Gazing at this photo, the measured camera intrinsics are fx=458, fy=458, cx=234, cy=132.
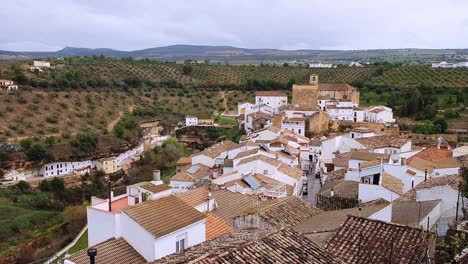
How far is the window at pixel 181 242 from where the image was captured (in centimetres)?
955

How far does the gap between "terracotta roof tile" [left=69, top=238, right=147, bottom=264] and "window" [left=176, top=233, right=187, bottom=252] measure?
0.78m

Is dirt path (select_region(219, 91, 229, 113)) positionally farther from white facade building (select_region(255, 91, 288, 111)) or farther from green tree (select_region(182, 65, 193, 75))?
green tree (select_region(182, 65, 193, 75))

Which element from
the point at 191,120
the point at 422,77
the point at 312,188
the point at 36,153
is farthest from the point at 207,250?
the point at 422,77

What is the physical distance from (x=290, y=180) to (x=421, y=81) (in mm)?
51311

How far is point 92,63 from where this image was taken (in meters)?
81.0

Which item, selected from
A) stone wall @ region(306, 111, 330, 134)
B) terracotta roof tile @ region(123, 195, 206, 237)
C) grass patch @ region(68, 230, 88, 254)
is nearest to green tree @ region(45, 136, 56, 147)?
stone wall @ region(306, 111, 330, 134)

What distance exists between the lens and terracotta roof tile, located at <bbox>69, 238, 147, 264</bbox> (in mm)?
8964

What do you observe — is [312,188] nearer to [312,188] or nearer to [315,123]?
[312,188]

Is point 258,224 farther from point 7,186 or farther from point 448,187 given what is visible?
point 7,186

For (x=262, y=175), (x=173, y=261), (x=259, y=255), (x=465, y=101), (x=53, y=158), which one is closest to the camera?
(x=259, y=255)

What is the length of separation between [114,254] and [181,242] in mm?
1375

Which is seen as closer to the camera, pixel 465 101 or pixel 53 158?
pixel 53 158

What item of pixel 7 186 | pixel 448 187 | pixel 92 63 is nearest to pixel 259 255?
pixel 448 187

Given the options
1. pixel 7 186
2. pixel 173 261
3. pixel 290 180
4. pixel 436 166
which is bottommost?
pixel 7 186
